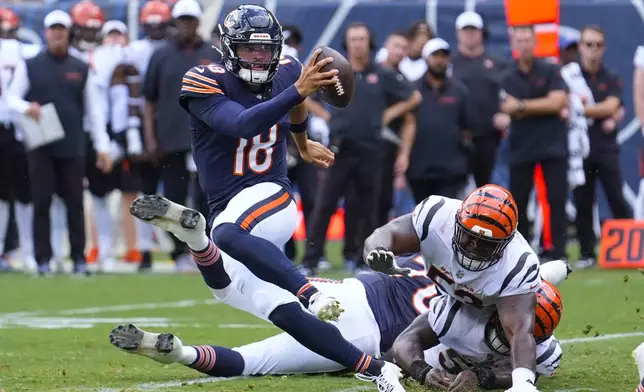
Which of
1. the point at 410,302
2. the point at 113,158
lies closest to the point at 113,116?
the point at 113,158

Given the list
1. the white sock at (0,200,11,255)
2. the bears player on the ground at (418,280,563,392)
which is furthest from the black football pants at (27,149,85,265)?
the bears player on the ground at (418,280,563,392)

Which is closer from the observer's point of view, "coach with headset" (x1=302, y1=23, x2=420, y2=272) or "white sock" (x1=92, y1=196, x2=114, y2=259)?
"coach with headset" (x1=302, y1=23, x2=420, y2=272)

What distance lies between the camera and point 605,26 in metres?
15.0

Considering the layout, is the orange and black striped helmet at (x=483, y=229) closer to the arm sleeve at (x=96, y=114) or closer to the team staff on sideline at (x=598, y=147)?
the arm sleeve at (x=96, y=114)

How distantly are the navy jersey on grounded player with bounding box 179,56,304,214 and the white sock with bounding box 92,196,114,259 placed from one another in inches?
239

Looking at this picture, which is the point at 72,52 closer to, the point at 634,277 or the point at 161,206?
the point at 634,277

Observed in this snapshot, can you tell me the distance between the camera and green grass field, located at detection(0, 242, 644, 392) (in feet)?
17.7

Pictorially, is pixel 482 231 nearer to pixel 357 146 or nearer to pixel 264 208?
pixel 264 208

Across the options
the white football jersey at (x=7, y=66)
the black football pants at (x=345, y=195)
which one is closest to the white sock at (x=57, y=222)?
the white football jersey at (x=7, y=66)

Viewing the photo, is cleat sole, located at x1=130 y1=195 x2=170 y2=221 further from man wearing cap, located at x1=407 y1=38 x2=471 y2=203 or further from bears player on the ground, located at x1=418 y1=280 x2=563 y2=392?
man wearing cap, located at x1=407 y1=38 x2=471 y2=203

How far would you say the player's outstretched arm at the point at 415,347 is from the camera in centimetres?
531

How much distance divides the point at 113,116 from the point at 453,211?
278 inches

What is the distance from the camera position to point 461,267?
198 inches

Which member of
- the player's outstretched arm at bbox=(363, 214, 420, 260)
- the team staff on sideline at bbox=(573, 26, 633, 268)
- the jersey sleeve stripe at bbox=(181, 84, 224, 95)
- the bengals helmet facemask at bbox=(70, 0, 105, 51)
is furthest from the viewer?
the bengals helmet facemask at bbox=(70, 0, 105, 51)
